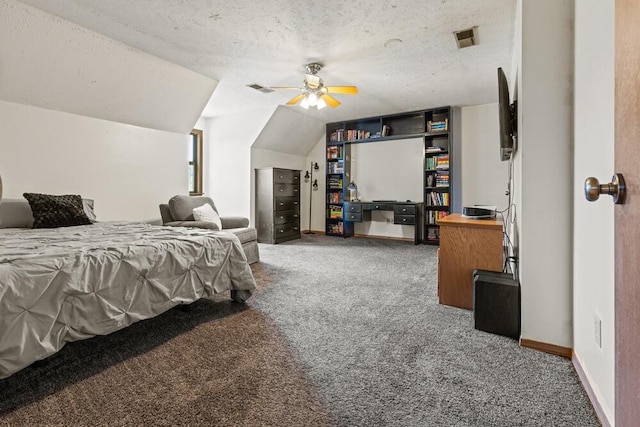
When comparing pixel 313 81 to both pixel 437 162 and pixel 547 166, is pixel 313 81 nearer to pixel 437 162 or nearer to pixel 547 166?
pixel 547 166

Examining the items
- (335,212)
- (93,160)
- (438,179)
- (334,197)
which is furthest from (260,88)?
(438,179)

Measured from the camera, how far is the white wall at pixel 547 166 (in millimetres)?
1694

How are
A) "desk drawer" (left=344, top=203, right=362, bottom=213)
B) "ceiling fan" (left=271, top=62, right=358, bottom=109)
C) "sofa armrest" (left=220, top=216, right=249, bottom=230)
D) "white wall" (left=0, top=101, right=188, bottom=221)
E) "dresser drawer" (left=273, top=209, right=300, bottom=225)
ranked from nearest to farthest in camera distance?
"white wall" (left=0, top=101, right=188, bottom=221)
"ceiling fan" (left=271, top=62, right=358, bottom=109)
"sofa armrest" (left=220, top=216, right=249, bottom=230)
"dresser drawer" (left=273, top=209, right=300, bottom=225)
"desk drawer" (left=344, top=203, right=362, bottom=213)

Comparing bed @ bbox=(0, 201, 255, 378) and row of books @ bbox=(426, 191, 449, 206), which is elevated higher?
row of books @ bbox=(426, 191, 449, 206)

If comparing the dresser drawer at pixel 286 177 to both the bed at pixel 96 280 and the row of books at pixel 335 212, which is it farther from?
the bed at pixel 96 280

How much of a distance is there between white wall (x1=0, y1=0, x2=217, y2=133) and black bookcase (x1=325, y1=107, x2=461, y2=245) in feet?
9.83

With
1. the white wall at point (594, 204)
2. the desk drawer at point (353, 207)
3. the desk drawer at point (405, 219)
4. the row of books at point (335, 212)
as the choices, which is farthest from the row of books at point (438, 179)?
the white wall at point (594, 204)

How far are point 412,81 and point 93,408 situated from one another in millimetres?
4439

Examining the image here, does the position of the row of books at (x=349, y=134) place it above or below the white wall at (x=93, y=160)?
above

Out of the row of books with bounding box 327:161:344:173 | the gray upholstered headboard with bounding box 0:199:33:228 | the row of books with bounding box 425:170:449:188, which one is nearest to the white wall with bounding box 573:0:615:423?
the row of books with bounding box 425:170:449:188

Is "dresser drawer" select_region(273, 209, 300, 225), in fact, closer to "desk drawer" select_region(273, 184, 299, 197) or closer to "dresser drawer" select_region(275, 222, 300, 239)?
"dresser drawer" select_region(275, 222, 300, 239)

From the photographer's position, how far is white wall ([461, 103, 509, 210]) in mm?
5199

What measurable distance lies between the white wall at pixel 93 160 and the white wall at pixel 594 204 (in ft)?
14.7

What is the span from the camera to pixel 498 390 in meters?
1.46
